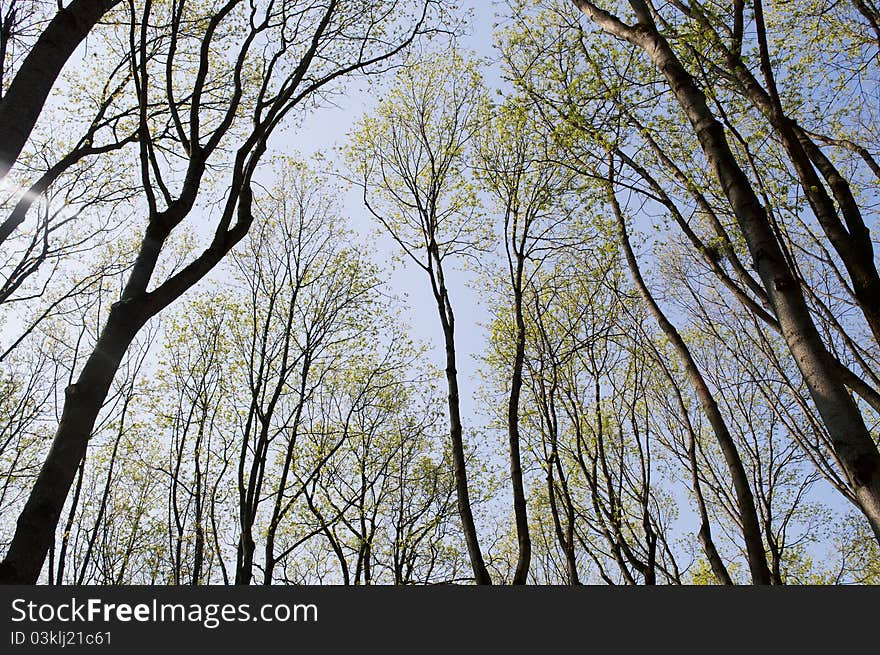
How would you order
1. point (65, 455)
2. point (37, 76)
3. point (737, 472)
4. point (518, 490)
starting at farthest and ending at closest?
point (518, 490) < point (737, 472) < point (37, 76) < point (65, 455)

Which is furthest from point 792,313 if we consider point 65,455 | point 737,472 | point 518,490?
point 518,490

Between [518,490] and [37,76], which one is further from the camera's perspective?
[518,490]

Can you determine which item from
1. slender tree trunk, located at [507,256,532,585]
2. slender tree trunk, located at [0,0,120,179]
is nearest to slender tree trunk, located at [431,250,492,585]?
slender tree trunk, located at [507,256,532,585]

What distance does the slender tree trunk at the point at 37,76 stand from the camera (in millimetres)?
2498

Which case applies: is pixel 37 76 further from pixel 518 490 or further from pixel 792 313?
pixel 518 490

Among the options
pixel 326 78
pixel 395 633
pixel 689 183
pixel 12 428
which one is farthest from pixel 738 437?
pixel 12 428

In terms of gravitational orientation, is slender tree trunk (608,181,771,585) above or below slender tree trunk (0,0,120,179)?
below

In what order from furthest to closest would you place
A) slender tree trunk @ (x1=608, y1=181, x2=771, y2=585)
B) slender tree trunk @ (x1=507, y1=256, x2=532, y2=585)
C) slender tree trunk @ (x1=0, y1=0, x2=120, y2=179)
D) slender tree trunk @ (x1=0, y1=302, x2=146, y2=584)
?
slender tree trunk @ (x1=507, y1=256, x2=532, y2=585), slender tree trunk @ (x1=608, y1=181, x2=771, y2=585), slender tree trunk @ (x1=0, y1=0, x2=120, y2=179), slender tree trunk @ (x1=0, y1=302, x2=146, y2=584)

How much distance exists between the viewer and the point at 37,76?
2.67 m

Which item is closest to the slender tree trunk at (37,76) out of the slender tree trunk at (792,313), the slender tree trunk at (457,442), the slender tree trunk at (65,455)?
the slender tree trunk at (65,455)

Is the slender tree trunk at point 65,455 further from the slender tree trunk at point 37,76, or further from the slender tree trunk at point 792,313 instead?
the slender tree trunk at point 792,313

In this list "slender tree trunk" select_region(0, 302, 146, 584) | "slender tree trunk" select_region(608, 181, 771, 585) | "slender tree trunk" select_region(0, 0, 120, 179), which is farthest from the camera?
"slender tree trunk" select_region(608, 181, 771, 585)

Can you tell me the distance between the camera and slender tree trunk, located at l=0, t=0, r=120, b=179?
2498 mm

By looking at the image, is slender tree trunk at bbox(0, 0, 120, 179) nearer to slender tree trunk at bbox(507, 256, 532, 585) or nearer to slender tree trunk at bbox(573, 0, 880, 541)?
slender tree trunk at bbox(573, 0, 880, 541)
